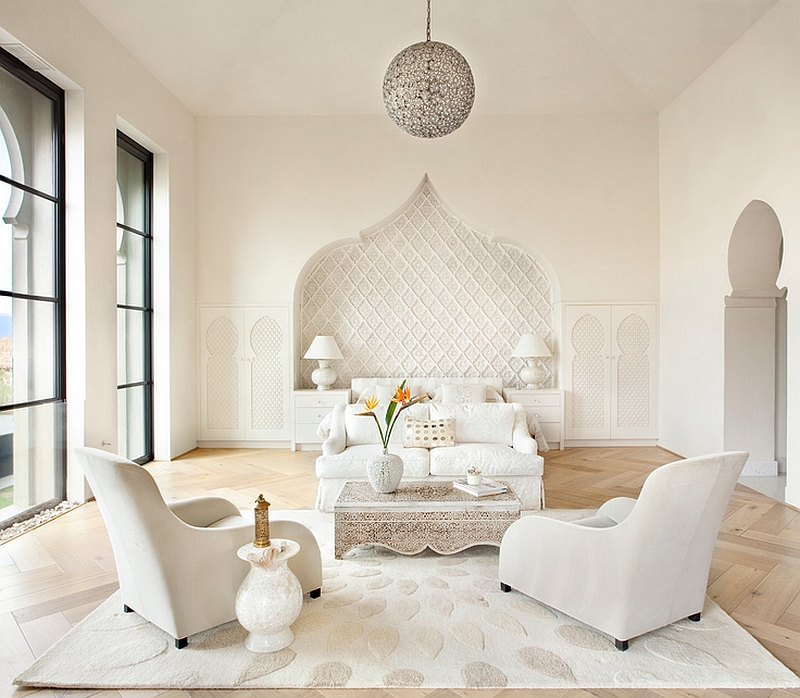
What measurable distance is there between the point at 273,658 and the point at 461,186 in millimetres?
5588

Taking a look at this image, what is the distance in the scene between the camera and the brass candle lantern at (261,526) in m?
2.37

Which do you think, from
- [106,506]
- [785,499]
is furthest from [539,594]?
[785,499]

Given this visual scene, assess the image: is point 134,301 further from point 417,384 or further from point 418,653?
point 418,653

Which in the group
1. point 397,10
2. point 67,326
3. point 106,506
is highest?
point 397,10

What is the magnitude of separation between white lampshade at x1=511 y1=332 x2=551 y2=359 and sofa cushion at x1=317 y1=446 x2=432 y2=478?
2447 millimetres

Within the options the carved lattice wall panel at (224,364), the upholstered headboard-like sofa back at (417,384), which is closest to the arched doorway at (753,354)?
the upholstered headboard-like sofa back at (417,384)

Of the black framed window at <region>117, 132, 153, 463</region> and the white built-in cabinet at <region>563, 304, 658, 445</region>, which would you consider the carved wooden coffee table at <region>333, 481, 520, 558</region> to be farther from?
the white built-in cabinet at <region>563, 304, 658, 445</region>

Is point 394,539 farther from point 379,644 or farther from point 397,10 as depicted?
point 397,10

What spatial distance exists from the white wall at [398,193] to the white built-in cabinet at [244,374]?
0.25m

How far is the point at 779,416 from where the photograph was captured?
555cm

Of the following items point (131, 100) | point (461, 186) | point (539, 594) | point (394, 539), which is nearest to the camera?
point (539, 594)

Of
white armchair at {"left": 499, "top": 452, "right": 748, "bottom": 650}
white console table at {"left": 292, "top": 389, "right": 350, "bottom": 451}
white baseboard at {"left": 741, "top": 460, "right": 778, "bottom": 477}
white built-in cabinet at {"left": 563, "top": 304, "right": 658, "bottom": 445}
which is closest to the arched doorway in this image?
white baseboard at {"left": 741, "top": 460, "right": 778, "bottom": 477}

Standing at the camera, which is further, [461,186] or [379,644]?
[461,186]

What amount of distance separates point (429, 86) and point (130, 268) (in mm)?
3536
